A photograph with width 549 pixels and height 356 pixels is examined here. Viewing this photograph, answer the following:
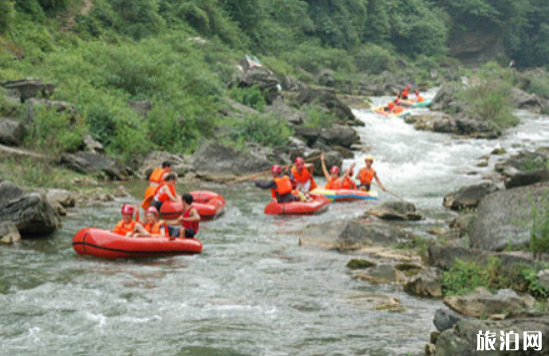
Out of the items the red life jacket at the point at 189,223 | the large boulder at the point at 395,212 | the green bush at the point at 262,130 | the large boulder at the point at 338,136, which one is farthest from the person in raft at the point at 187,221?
the large boulder at the point at 338,136

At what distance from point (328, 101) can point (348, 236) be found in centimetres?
1820

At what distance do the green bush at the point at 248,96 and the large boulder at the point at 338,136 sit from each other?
11.8 feet

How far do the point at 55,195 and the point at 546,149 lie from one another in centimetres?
1653

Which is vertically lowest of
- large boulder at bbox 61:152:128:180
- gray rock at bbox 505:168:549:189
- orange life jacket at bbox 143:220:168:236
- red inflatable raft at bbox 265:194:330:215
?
orange life jacket at bbox 143:220:168:236

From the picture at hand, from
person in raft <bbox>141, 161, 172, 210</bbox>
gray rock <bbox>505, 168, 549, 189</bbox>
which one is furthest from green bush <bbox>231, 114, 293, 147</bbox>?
gray rock <bbox>505, 168, 549, 189</bbox>

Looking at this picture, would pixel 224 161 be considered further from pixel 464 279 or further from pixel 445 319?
pixel 445 319

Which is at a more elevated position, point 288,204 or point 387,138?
point 387,138

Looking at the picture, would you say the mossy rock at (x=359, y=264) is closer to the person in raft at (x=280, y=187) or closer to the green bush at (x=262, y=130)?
the person in raft at (x=280, y=187)

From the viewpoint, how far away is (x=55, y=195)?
40.9ft

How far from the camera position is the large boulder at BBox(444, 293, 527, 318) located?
6.17m

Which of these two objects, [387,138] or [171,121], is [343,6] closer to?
[387,138]

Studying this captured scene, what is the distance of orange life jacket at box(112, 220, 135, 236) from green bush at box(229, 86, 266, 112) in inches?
630

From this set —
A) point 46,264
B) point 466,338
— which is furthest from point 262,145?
point 466,338

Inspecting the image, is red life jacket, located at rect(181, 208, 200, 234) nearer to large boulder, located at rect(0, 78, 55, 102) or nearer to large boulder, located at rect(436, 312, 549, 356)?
large boulder, located at rect(436, 312, 549, 356)
